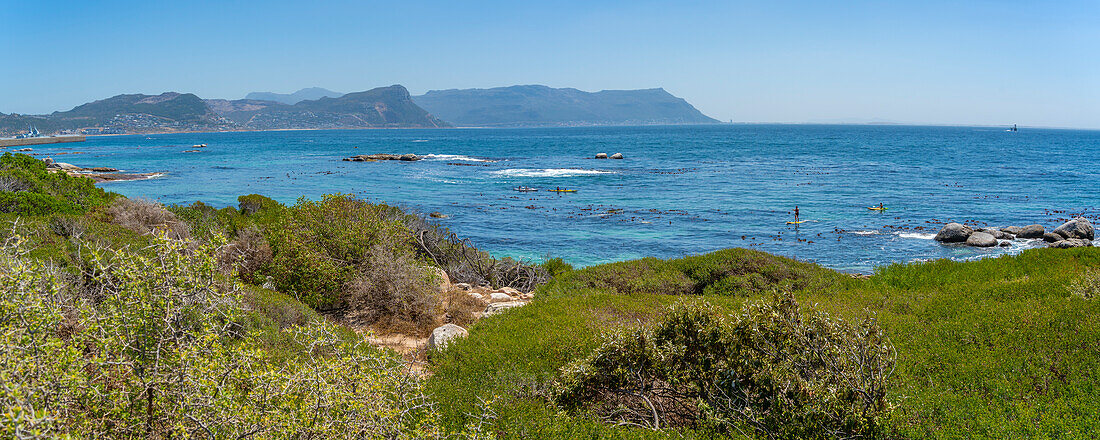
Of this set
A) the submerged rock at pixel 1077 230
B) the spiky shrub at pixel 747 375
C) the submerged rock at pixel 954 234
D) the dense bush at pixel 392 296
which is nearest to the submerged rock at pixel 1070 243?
the submerged rock at pixel 1077 230

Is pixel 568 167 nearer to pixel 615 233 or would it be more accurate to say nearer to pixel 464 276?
pixel 615 233

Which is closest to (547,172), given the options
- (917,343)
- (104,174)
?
(104,174)

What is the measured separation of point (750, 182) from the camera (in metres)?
49.5

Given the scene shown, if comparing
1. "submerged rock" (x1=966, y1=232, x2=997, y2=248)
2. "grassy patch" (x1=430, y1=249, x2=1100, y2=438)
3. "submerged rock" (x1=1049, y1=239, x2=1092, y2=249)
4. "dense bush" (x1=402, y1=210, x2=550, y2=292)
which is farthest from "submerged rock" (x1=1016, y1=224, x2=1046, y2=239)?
"dense bush" (x1=402, y1=210, x2=550, y2=292)

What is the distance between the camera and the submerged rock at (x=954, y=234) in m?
26.6

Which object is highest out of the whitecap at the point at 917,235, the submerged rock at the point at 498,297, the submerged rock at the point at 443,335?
the submerged rock at the point at 443,335

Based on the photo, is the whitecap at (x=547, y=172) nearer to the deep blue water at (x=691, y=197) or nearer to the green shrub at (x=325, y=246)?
the deep blue water at (x=691, y=197)

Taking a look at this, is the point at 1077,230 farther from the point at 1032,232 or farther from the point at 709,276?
the point at 709,276

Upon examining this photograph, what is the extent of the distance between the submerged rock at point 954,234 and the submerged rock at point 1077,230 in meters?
4.29

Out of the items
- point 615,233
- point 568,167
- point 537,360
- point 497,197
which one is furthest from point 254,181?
point 537,360

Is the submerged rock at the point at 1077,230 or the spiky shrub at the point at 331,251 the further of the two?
the submerged rock at the point at 1077,230

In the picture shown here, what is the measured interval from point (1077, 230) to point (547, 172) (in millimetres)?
41176

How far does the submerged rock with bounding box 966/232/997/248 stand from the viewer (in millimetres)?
25844

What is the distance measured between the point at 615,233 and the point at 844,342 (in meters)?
23.3
